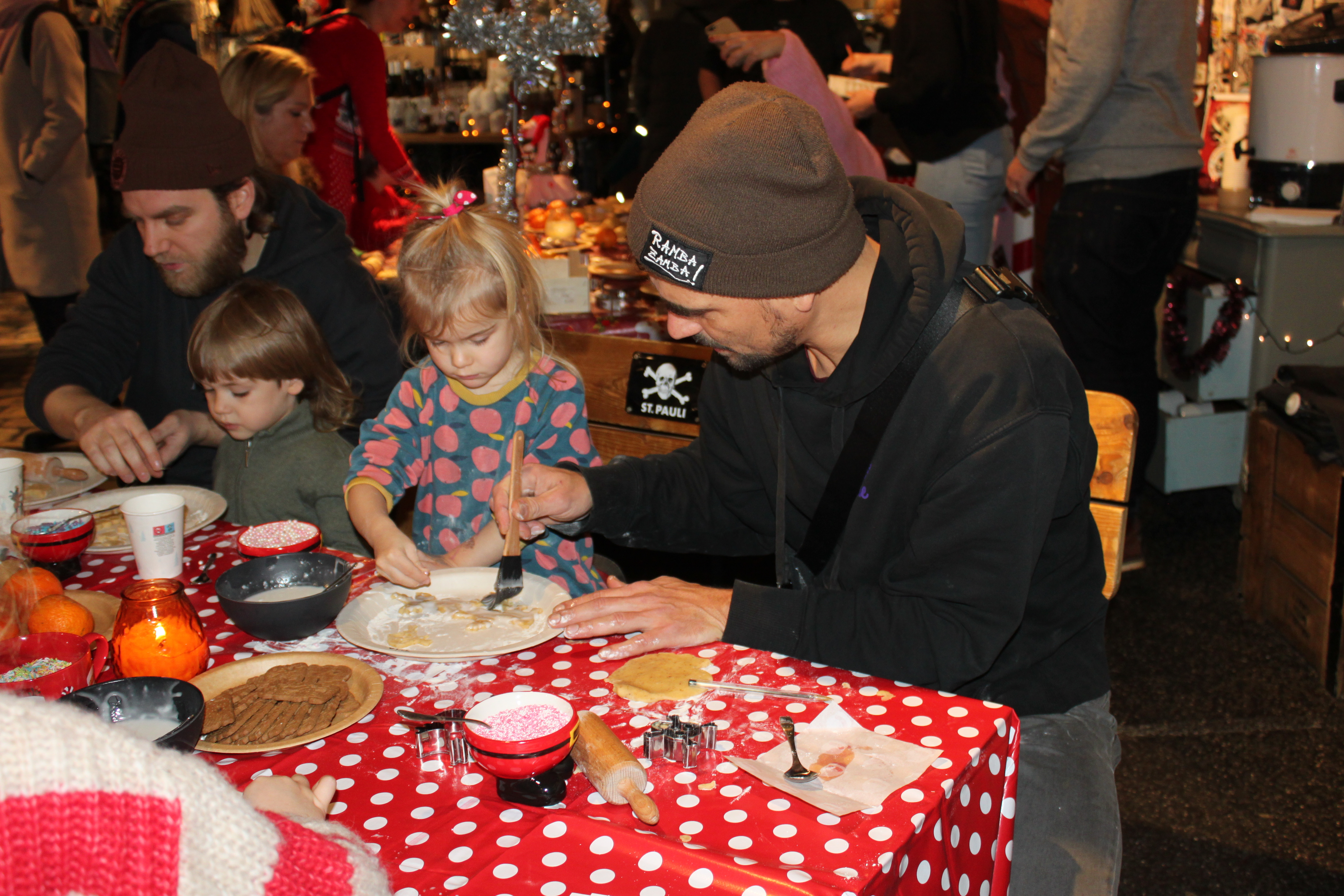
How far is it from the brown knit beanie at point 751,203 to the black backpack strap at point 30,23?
4.42 m

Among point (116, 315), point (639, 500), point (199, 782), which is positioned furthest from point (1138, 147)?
point (199, 782)

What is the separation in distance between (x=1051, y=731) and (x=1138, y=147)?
2.55m

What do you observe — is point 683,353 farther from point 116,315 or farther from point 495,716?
point 495,716

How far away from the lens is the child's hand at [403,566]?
1.64 meters

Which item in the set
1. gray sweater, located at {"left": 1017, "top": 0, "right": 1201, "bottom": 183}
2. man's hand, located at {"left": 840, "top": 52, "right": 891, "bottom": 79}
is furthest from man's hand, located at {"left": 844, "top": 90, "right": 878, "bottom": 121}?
gray sweater, located at {"left": 1017, "top": 0, "right": 1201, "bottom": 183}

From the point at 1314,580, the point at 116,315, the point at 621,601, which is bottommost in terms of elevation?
the point at 1314,580

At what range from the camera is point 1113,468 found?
1.91m

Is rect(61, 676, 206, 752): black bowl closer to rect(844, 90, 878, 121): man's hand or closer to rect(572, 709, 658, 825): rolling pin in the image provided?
rect(572, 709, 658, 825): rolling pin

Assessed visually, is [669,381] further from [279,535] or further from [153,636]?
[153,636]

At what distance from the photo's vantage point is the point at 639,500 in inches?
73.7

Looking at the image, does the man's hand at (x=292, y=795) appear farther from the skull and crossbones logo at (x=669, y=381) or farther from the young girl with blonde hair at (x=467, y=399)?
the skull and crossbones logo at (x=669, y=381)

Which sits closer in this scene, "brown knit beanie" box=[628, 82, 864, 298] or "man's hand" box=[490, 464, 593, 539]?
"brown knit beanie" box=[628, 82, 864, 298]

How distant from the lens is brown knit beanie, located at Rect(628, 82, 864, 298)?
4.48 feet

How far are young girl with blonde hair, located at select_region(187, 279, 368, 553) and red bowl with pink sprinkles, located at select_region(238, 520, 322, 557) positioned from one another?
1.42ft
